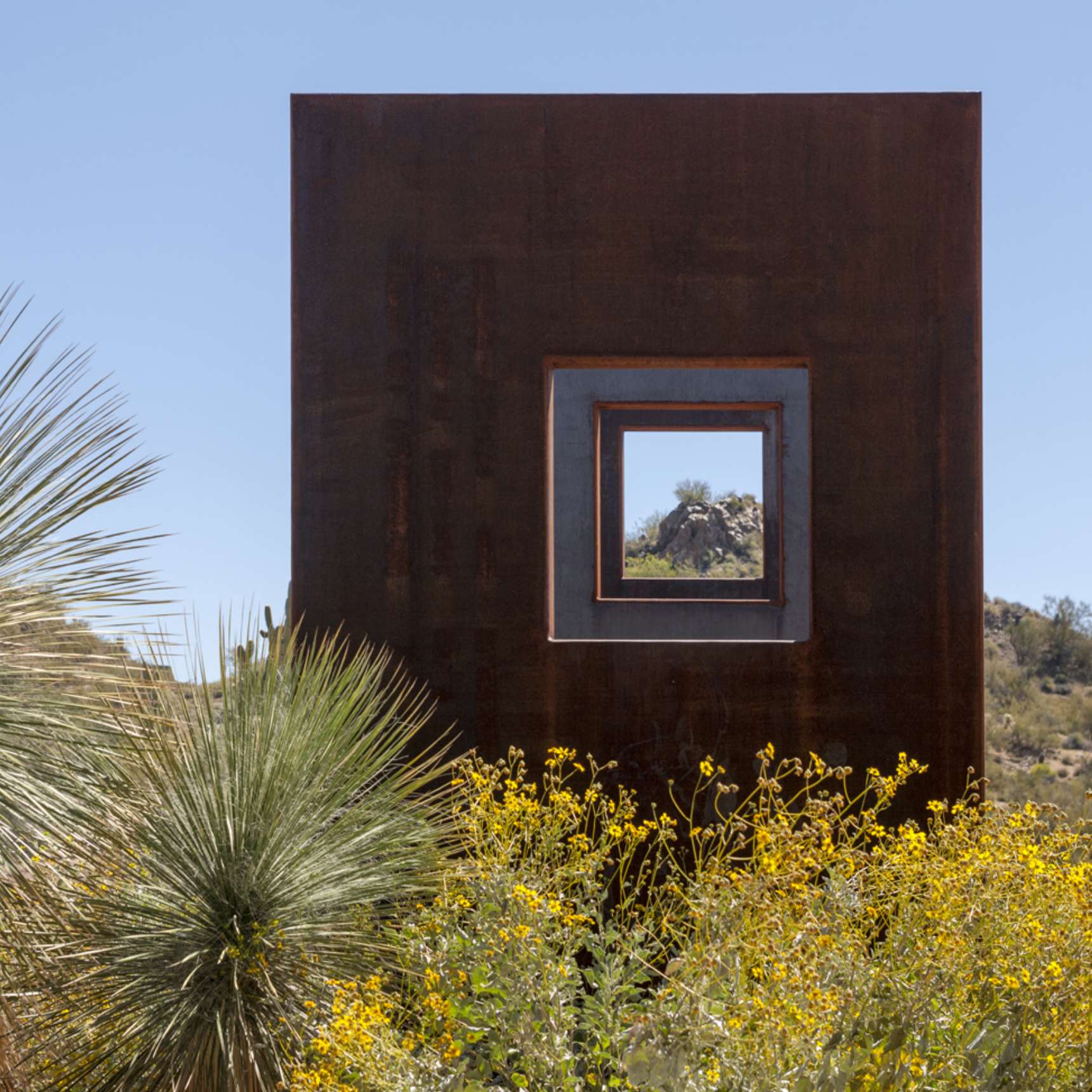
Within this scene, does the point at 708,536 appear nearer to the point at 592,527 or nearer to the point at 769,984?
the point at 592,527

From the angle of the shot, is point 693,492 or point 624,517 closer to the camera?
point 624,517

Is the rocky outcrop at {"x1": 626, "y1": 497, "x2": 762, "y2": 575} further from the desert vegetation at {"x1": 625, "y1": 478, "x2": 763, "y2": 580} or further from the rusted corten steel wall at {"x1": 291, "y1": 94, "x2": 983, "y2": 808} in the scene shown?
the rusted corten steel wall at {"x1": 291, "y1": 94, "x2": 983, "y2": 808}

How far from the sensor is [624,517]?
11.4 m

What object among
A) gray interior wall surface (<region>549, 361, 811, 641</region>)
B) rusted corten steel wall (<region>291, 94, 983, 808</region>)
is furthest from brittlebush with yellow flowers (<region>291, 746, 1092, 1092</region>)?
gray interior wall surface (<region>549, 361, 811, 641</region>)

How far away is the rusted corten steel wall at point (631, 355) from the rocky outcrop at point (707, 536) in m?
18.3

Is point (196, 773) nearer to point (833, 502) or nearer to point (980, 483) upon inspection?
point (833, 502)

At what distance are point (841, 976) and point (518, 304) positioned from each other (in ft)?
12.4

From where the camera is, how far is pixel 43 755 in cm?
411

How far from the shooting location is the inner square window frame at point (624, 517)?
1081 cm

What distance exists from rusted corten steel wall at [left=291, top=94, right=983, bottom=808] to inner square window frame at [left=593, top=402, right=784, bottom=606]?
3.22 m

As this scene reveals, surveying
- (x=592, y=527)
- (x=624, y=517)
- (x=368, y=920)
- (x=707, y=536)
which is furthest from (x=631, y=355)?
(x=707, y=536)

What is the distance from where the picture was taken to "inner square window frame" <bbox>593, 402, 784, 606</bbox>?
1081 centimetres

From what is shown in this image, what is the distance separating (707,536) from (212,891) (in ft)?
72.2

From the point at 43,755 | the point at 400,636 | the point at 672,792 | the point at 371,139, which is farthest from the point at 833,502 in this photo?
the point at 43,755
